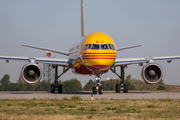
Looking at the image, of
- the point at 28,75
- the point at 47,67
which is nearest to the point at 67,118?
the point at 28,75

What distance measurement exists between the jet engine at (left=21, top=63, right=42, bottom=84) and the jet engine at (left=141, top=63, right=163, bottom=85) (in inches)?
340

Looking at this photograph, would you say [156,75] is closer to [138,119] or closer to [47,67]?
[138,119]

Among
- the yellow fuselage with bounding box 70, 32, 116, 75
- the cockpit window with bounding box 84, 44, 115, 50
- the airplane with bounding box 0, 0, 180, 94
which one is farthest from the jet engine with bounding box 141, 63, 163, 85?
the cockpit window with bounding box 84, 44, 115, 50

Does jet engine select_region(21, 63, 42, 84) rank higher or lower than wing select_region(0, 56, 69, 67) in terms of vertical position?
lower

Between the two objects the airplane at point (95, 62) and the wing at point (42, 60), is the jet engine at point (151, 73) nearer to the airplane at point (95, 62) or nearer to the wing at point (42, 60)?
the airplane at point (95, 62)

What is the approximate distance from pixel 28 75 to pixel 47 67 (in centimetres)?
6746

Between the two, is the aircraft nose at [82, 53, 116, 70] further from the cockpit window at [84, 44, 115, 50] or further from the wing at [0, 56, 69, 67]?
the wing at [0, 56, 69, 67]

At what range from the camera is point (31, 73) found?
84.0ft

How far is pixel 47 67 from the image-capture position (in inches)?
3656

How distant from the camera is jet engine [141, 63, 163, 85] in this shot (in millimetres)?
25906

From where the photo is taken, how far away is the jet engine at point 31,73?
2555cm

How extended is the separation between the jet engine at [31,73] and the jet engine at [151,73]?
340 inches

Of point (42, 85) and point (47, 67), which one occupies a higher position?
point (47, 67)

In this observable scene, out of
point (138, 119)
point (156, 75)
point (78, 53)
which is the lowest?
point (138, 119)
